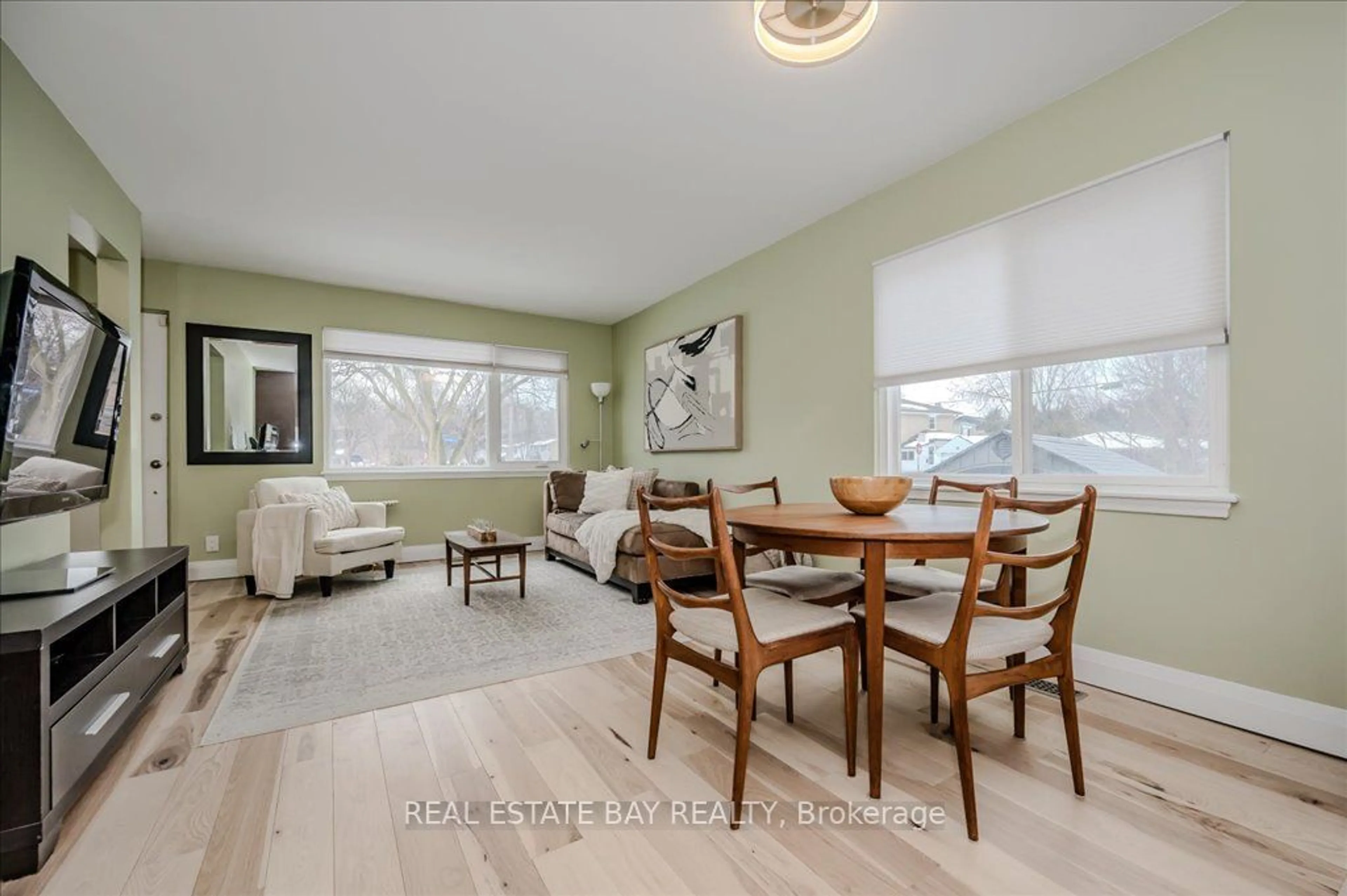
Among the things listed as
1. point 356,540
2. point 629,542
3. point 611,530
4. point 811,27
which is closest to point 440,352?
point 356,540

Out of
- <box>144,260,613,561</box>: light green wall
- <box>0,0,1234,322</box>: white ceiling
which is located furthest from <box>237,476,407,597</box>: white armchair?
<box>0,0,1234,322</box>: white ceiling

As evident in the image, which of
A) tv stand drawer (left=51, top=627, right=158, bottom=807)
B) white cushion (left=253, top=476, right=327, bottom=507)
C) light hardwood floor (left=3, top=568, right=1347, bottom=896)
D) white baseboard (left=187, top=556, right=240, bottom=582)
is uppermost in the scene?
white cushion (left=253, top=476, right=327, bottom=507)

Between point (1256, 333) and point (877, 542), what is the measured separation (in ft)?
5.44

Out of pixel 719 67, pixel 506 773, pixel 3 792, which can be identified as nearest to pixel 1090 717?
pixel 506 773

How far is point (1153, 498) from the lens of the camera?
2.14 metres

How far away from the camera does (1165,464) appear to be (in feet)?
7.17

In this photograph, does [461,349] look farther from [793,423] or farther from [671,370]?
[793,423]

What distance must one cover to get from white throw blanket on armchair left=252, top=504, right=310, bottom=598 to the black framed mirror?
111 cm

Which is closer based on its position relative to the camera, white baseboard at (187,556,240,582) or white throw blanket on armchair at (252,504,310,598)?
white throw blanket on armchair at (252,504,310,598)

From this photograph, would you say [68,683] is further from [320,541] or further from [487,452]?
[487,452]

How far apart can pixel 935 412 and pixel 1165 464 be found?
1.03 m

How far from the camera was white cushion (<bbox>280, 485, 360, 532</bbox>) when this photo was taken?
3902 millimetres

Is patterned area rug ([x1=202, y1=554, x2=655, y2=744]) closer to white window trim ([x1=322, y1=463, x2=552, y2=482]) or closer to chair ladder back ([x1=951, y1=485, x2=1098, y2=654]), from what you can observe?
white window trim ([x1=322, y1=463, x2=552, y2=482])

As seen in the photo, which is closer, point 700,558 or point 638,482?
point 700,558
